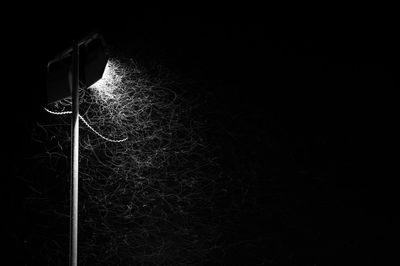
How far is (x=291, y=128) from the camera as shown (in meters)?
1.56

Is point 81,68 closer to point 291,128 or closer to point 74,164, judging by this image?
point 74,164

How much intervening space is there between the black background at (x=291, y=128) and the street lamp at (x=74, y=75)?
14 centimetres

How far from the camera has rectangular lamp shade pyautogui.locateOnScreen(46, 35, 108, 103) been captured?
1575 millimetres

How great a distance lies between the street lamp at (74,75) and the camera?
1448mm

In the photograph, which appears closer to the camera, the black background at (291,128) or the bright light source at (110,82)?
the black background at (291,128)

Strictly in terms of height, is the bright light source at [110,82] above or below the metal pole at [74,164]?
above

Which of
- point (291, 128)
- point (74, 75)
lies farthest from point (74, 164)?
point (291, 128)

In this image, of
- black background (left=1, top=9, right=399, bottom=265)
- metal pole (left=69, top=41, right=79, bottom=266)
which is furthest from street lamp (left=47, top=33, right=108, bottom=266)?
black background (left=1, top=9, right=399, bottom=265)

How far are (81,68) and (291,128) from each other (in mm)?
991

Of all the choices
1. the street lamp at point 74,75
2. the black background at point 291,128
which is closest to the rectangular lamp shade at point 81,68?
the street lamp at point 74,75

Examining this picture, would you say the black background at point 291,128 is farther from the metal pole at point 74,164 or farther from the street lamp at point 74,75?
the metal pole at point 74,164

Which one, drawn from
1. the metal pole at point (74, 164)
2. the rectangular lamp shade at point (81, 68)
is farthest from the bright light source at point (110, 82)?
the metal pole at point (74, 164)

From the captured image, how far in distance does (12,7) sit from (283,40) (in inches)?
53.6

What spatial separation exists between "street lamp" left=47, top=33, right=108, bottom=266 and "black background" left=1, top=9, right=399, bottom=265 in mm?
143
